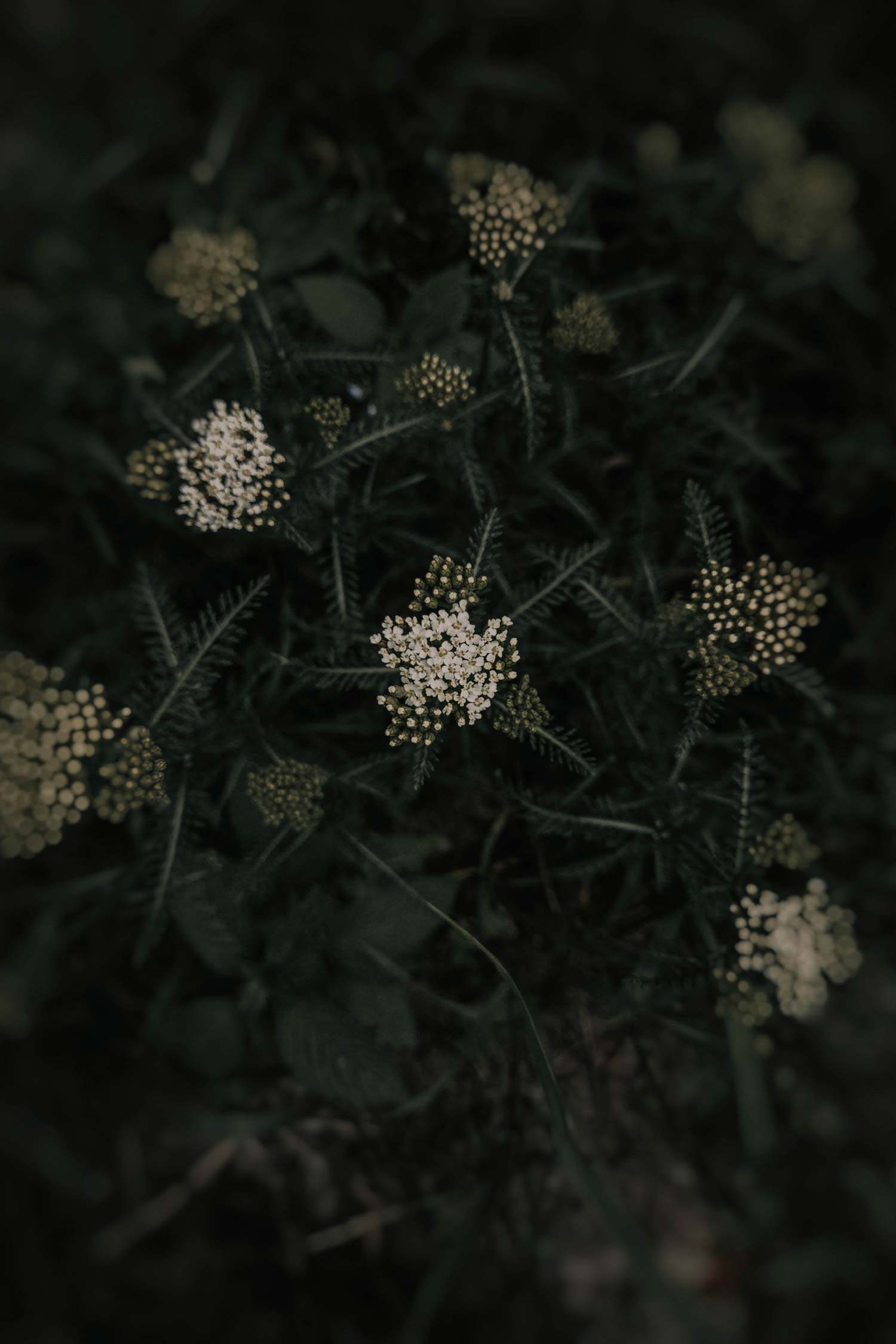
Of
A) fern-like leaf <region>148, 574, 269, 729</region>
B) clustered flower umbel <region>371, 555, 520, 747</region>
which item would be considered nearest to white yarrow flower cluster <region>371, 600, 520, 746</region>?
clustered flower umbel <region>371, 555, 520, 747</region>

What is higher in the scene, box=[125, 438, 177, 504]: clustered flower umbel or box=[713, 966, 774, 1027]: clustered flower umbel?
box=[125, 438, 177, 504]: clustered flower umbel

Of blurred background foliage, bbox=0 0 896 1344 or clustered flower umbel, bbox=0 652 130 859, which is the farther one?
blurred background foliage, bbox=0 0 896 1344

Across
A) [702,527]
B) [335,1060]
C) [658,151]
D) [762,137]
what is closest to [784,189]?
[762,137]

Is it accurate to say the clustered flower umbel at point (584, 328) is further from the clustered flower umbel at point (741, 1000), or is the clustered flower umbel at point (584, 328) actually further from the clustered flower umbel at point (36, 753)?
the clustered flower umbel at point (741, 1000)

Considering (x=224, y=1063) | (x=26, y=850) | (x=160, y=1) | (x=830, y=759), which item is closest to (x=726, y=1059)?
(x=830, y=759)

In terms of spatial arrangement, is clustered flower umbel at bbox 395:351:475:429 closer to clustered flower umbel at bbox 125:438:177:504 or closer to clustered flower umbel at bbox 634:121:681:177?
clustered flower umbel at bbox 125:438:177:504

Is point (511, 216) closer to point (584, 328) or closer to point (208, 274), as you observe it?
point (584, 328)

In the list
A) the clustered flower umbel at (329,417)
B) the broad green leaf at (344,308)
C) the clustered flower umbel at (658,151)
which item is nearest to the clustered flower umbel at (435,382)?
the clustered flower umbel at (329,417)
